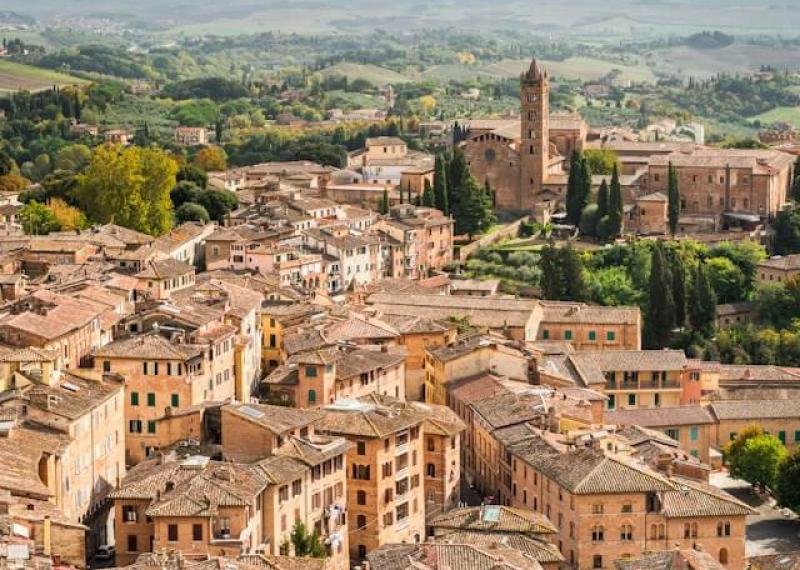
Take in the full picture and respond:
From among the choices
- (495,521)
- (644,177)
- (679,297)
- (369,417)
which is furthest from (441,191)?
(495,521)

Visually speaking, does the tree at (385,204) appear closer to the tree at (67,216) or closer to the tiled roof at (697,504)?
the tree at (67,216)

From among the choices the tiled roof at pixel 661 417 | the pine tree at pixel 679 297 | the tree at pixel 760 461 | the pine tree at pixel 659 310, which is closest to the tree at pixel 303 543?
the tree at pixel 760 461

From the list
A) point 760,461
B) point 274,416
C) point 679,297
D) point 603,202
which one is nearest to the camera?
point 274,416

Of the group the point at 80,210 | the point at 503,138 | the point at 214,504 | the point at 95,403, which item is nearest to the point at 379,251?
the point at 80,210

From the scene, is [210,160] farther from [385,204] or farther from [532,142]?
[532,142]

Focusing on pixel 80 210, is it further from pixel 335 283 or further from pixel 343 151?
pixel 343 151
